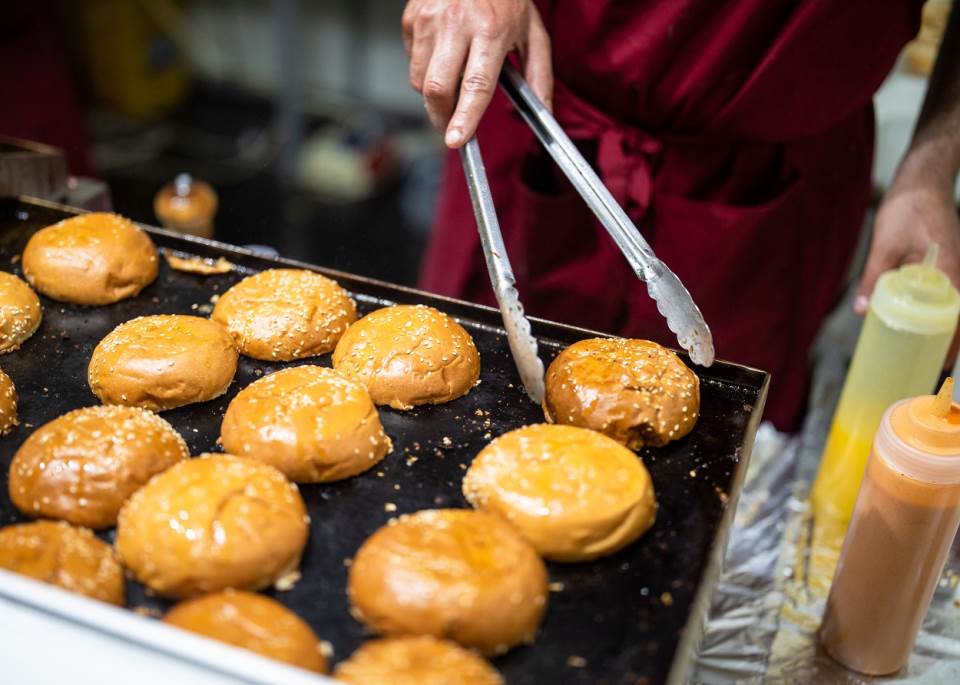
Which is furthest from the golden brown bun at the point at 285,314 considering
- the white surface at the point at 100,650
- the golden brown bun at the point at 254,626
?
the white surface at the point at 100,650

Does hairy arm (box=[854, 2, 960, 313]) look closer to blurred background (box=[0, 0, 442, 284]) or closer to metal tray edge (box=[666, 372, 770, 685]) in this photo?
metal tray edge (box=[666, 372, 770, 685])

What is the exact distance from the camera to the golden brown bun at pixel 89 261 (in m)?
1.53

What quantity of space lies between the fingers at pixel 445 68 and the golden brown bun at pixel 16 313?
0.75m

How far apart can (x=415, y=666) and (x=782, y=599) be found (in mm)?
852

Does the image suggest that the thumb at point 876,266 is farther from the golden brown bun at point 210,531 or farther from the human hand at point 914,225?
the golden brown bun at point 210,531

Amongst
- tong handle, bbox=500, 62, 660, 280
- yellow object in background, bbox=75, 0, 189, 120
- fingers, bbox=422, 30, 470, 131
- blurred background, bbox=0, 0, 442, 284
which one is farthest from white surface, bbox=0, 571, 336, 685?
yellow object in background, bbox=75, 0, 189, 120

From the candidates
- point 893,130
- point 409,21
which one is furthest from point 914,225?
point 409,21

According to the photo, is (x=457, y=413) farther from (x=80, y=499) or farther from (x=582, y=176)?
(x=80, y=499)

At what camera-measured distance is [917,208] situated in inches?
73.7

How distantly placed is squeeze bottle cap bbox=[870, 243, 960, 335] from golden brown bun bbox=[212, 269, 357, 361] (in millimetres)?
932

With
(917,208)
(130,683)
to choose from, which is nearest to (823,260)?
(917,208)

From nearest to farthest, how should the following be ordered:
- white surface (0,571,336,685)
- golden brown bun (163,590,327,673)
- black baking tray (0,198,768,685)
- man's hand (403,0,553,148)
→ white surface (0,571,336,685) → golden brown bun (163,590,327,673) → black baking tray (0,198,768,685) → man's hand (403,0,553,148)

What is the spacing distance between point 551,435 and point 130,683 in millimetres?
605

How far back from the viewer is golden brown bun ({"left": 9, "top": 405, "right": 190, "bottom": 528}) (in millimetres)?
1126
